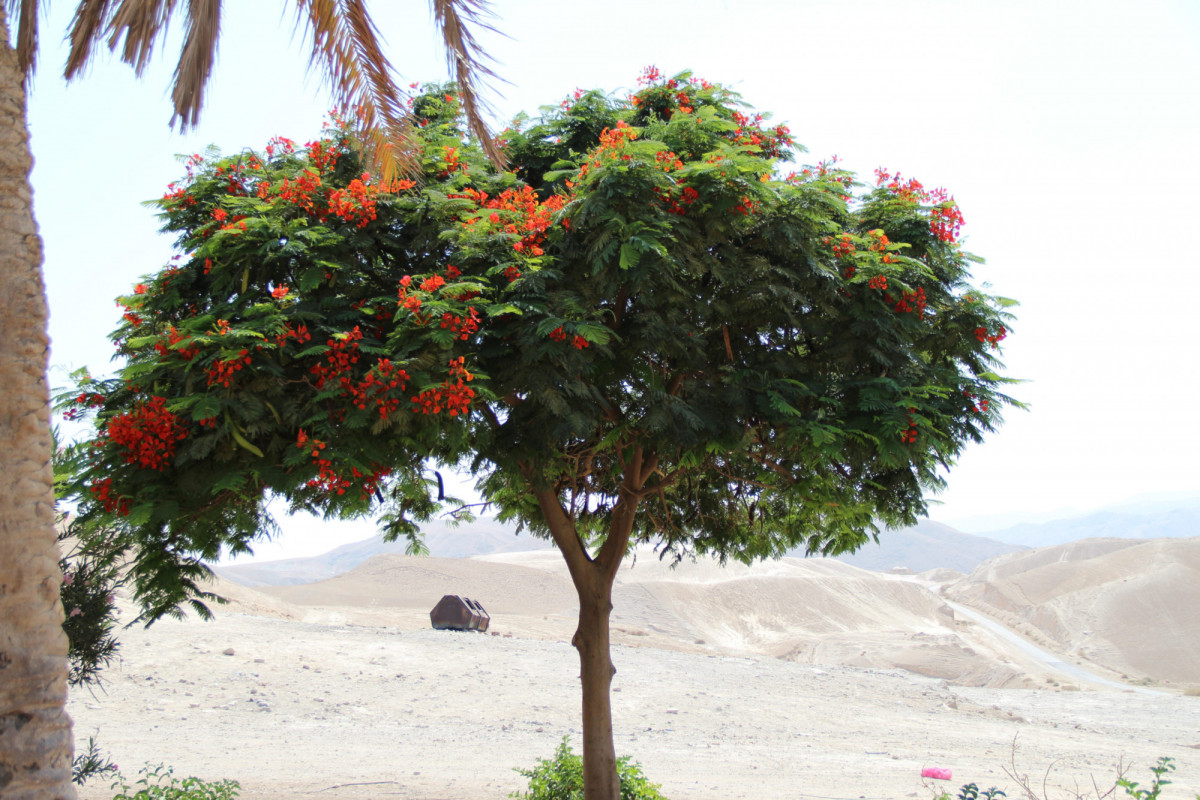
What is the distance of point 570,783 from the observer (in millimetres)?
8336

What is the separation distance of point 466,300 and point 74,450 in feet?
9.73

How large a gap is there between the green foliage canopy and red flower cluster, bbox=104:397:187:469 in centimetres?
2

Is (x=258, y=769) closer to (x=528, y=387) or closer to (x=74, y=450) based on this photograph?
(x=74, y=450)

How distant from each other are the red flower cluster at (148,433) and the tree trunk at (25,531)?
166cm

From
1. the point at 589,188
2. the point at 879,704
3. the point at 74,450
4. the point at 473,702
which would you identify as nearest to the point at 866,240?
the point at 589,188

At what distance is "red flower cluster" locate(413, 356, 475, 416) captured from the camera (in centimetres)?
504

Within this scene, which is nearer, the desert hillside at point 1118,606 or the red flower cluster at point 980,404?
the red flower cluster at point 980,404

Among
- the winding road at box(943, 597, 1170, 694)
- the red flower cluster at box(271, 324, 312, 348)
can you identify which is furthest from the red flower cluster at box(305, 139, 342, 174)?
the winding road at box(943, 597, 1170, 694)

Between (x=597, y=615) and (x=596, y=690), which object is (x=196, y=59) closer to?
(x=597, y=615)

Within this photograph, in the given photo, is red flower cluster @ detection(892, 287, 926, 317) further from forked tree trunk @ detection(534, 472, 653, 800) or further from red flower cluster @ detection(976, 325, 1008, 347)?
forked tree trunk @ detection(534, 472, 653, 800)

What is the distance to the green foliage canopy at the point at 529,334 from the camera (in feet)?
17.1

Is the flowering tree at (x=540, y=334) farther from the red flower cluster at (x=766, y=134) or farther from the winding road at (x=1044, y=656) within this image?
the winding road at (x=1044, y=656)

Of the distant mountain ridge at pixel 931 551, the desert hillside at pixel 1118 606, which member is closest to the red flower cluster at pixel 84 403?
the desert hillside at pixel 1118 606

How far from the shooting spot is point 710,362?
22.3ft
